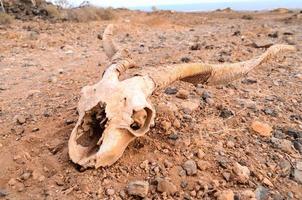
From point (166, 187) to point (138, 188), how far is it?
171 millimetres

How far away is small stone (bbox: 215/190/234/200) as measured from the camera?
2632 millimetres

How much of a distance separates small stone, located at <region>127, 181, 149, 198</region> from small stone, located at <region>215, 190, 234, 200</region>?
1.41 ft

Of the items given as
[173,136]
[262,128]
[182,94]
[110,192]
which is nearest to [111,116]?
[110,192]

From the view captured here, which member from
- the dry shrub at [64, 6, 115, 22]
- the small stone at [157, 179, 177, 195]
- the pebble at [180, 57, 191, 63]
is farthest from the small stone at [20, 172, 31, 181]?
the dry shrub at [64, 6, 115, 22]

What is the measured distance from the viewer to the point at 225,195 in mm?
2643

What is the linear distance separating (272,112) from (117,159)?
5.39 feet

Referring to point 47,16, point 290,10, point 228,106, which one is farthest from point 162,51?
point 290,10

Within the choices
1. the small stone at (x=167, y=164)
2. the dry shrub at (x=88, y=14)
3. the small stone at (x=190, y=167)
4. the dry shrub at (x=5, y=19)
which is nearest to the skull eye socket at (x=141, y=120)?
the small stone at (x=167, y=164)

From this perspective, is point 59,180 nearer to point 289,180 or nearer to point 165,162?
point 165,162

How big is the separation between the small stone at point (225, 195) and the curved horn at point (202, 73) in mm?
955

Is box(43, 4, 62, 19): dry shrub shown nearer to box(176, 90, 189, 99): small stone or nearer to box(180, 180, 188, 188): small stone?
box(176, 90, 189, 99): small stone

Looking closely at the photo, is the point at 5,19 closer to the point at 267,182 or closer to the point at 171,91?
the point at 171,91

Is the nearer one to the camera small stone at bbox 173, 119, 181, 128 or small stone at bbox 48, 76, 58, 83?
small stone at bbox 173, 119, 181, 128

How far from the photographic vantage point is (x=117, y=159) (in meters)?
2.80
